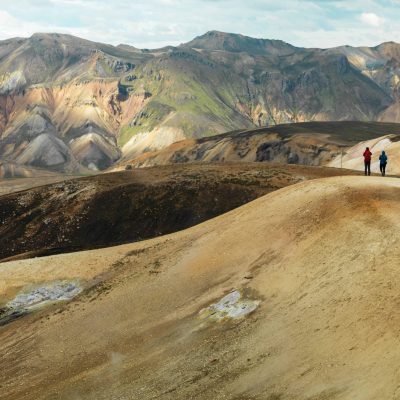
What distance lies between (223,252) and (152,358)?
1257 cm

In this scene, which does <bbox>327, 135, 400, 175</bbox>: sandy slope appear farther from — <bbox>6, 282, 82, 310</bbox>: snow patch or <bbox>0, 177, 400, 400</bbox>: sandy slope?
<bbox>6, 282, 82, 310</bbox>: snow patch

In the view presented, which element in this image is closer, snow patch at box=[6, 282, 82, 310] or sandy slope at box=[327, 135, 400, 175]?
snow patch at box=[6, 282, 82, 310]

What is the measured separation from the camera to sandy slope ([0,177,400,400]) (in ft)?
82.6

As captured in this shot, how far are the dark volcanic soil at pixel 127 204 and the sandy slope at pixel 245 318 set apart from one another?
80.8 feet

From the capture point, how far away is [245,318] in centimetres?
3188

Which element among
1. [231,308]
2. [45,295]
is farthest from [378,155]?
[231,308]

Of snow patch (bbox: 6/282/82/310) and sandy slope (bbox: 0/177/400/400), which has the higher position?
sandy slope (bbox: 0/177/400/400)

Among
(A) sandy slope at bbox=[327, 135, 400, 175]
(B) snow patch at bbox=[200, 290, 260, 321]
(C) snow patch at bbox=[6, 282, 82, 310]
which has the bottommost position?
(C) snow patch at bbox=[6, 282, 82, 310]

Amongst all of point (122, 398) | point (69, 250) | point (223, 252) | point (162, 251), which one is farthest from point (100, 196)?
point (122, 398)

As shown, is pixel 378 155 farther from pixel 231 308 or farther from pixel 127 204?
pixel 231 308

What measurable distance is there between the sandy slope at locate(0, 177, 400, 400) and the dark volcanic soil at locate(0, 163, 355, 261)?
80.8 ft

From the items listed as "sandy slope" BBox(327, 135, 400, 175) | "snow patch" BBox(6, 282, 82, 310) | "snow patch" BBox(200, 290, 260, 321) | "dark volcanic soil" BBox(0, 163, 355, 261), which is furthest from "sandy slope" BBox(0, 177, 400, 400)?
"sandy slope" BBox(327, 135, 400, 175)

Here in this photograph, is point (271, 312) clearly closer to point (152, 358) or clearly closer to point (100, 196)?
point (152, 358)

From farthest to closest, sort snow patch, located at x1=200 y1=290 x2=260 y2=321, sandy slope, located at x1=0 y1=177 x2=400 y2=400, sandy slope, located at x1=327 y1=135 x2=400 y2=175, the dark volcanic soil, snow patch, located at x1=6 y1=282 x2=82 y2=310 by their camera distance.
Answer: sandy slope, located at x1=327 y1=135 x2=400 y2=175 < the dark volcanic soil < snow patch, located at x1=6 y1=282 x2=82 y2=310 < snow patch, located at x1=200 y1=290 x2=260 y2=321 < sandy slope, located at x1=0 y1=177 x2=400 y2=400
